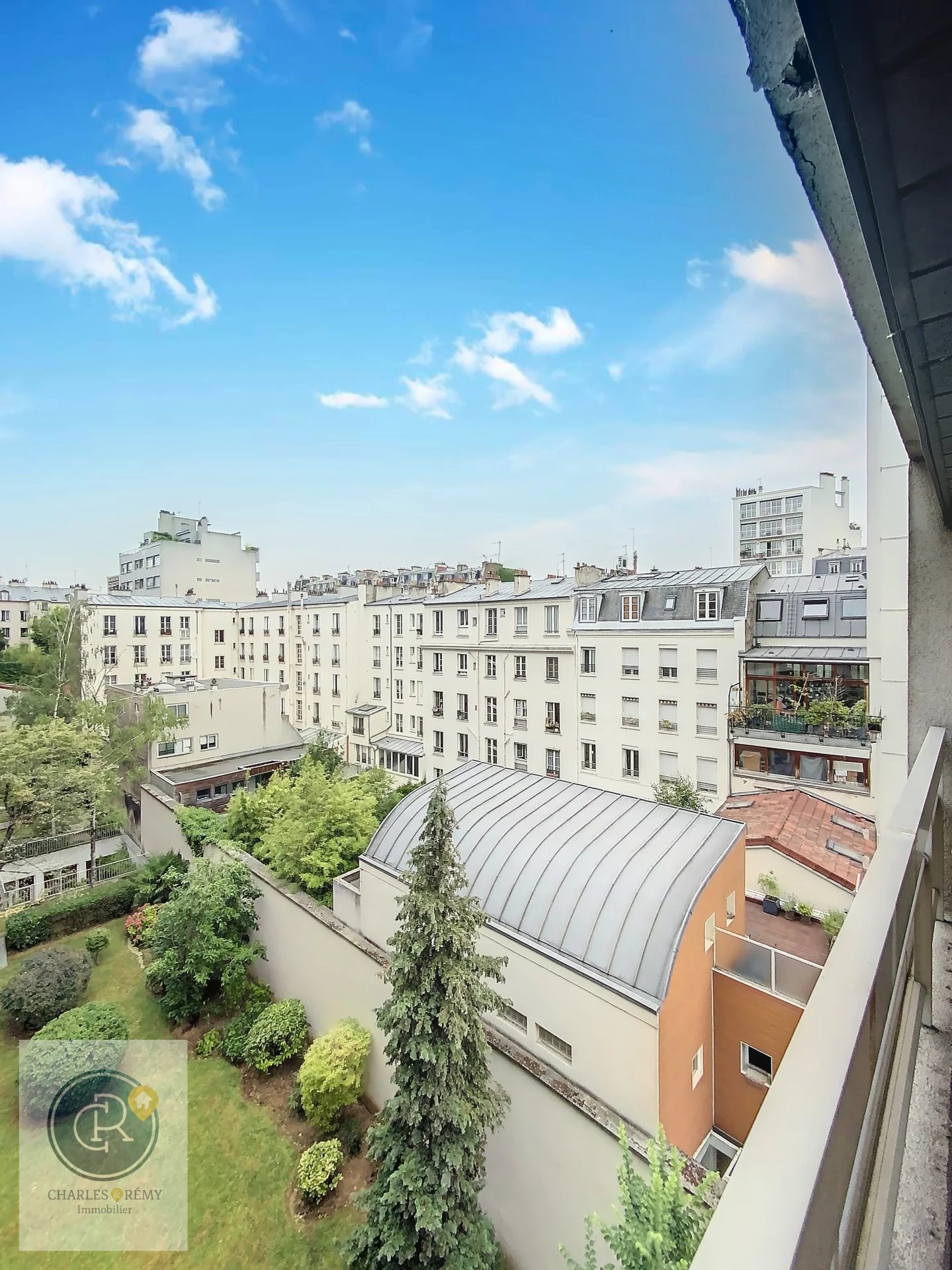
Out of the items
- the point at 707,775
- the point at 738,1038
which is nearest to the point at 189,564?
the point at 707,775

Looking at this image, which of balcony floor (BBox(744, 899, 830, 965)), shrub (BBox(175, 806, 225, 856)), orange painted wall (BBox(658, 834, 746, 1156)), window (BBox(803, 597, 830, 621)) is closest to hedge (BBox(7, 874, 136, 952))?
shrub (BBox(175, 806, 225, 856))

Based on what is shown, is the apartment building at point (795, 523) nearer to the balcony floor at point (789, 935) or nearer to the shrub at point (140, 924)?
the balcony floor at point (789, 935)

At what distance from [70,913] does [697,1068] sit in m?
15.9

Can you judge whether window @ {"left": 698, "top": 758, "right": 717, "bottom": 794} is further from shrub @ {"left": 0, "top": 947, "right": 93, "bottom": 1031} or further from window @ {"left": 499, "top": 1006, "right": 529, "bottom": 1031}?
shrub @ {"left": 0, "top": 947, "right": 93, "bottom": 1031}

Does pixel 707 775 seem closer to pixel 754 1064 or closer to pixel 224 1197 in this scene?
pixel 754 1064

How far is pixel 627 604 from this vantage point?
20156 millimetres

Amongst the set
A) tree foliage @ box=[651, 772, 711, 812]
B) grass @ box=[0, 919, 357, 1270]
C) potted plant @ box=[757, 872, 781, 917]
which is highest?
potted plant @ box=[757, 872, 781, 917]

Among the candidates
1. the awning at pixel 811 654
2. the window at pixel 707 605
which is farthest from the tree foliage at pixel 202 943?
the awning at pixel 811 654

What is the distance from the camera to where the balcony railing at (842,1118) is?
55 centimetres

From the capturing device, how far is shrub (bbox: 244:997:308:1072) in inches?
400

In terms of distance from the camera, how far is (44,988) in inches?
439

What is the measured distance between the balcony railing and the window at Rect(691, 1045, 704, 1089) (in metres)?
6.98

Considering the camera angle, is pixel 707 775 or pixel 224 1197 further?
pixel 707 775

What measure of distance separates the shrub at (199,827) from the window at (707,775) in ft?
48.0
